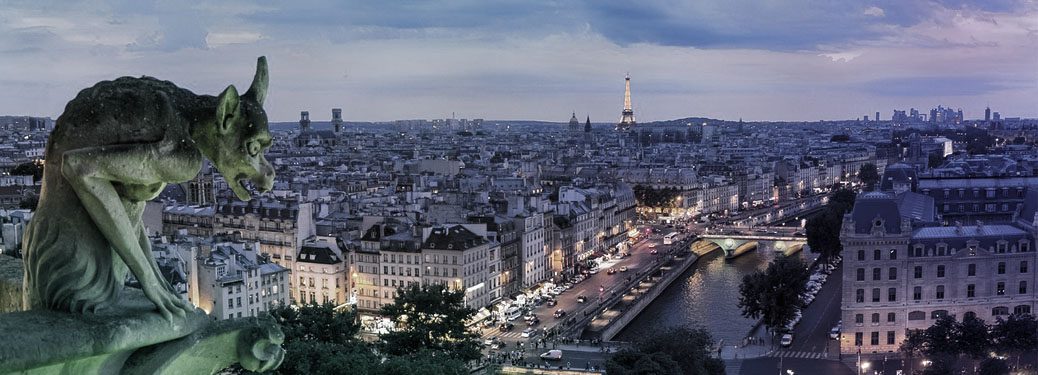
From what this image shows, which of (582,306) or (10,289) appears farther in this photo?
(582,306)

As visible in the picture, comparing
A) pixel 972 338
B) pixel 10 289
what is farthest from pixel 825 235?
pixel 10 289

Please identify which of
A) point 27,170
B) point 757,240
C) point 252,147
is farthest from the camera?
point 27,170

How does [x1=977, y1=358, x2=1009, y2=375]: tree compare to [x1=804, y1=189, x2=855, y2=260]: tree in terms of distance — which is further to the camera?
[x1=804, y1=189, x2=855, y2=260]: tree

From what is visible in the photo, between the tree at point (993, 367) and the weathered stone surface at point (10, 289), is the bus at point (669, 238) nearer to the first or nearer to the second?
the tree at point (993, 367)

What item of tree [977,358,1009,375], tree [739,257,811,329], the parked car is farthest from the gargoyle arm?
tree [739,257,811,329]

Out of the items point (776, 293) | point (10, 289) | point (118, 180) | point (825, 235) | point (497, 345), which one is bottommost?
point (497, 345)

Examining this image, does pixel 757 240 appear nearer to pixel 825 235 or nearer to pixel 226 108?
pixel 825 235

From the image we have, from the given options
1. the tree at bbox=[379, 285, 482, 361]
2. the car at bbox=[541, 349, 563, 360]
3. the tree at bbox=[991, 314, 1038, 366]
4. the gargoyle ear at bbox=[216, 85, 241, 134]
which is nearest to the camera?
the gargoyle ear at bbox=[216, 85, 241, 134]

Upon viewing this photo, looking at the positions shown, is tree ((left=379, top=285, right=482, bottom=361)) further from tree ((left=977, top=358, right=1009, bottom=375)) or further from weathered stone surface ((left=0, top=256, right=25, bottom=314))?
weathered stone surface ((left=0, top=256, right=25, bottom=314))
